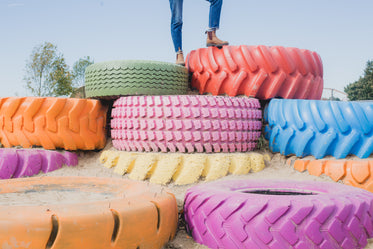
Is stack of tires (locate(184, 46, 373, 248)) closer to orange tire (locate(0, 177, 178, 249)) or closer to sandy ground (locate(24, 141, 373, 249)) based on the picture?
sandy ground (locate(24, 141, 373, 249))

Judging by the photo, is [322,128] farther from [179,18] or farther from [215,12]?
[179,18]

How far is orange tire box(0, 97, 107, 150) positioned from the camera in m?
2.97

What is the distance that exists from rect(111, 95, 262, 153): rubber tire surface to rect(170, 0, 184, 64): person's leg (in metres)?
1.07

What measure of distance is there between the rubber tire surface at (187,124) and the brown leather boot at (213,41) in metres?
0.80

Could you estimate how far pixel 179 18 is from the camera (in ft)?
12.1

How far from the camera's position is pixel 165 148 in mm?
2648

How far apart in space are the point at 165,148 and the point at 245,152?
2.12 ft

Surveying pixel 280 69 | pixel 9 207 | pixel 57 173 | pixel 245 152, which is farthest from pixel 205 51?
pixel 9 207

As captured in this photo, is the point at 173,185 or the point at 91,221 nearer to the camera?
the point at 91,221

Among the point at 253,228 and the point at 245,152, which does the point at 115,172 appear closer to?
the point at 245,152

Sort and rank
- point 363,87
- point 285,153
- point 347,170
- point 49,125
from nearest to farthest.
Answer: point 347,170
point 285,153
point 49,125
point 363,87

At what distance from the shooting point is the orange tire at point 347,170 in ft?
7.45

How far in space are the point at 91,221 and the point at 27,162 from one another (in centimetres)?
168

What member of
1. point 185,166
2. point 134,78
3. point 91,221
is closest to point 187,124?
point 185,166
